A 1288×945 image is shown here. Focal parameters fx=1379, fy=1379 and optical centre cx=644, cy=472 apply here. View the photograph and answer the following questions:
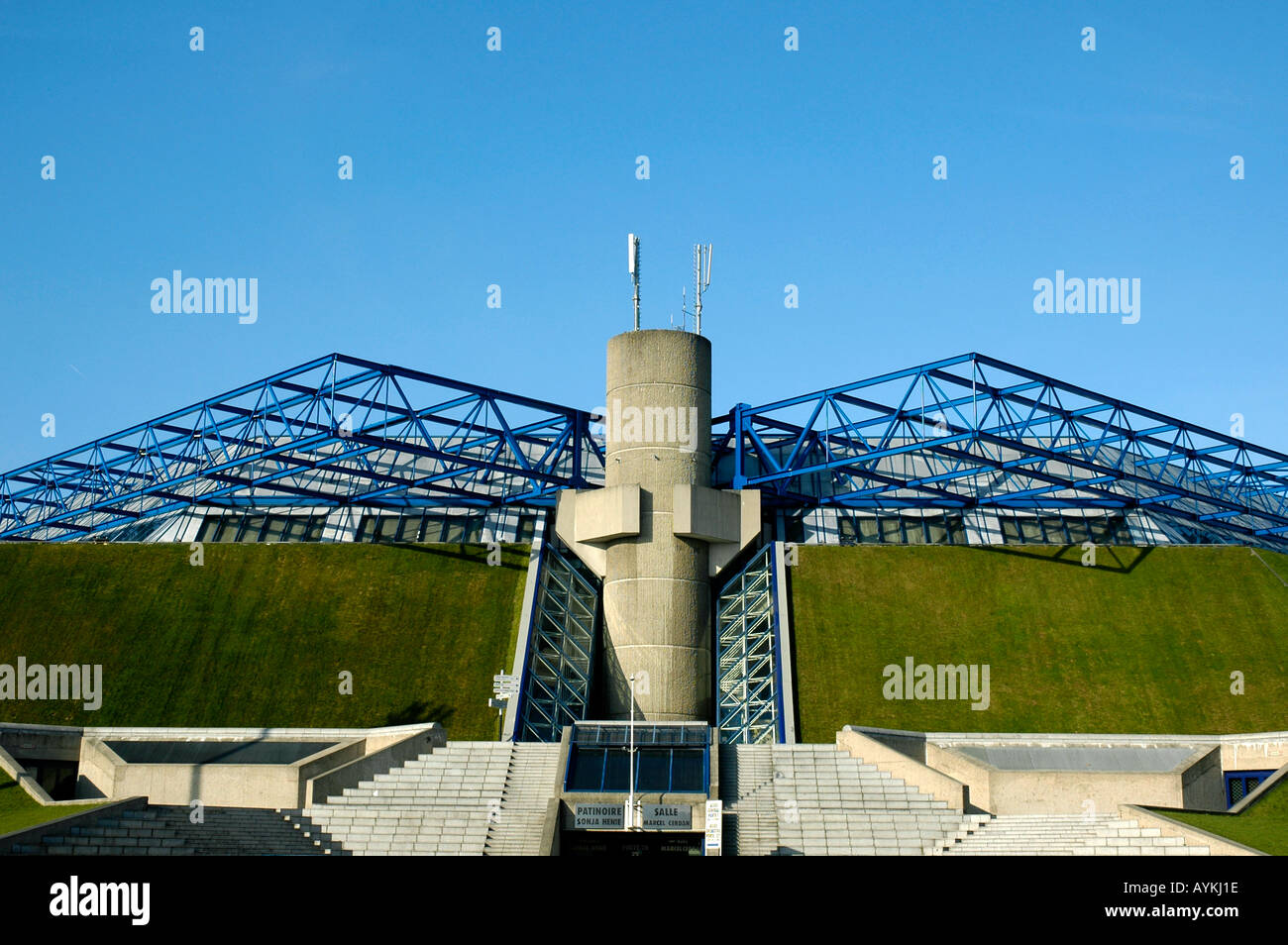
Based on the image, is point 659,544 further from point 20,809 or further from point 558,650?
point 20,809

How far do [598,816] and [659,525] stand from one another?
18.9 metres

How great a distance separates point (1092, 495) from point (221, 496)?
142ft

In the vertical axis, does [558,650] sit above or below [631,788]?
above

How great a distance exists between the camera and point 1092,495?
70938 mm

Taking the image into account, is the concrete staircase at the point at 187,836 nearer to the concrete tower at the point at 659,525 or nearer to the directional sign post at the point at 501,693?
the directional sign post at the point at 501,693

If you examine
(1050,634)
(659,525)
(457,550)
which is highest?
(659,525)

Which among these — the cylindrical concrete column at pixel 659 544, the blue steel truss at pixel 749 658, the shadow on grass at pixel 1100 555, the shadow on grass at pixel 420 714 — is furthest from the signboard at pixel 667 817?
the shadow on grass at pixel 1100 555

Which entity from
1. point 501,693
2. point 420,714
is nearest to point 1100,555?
point 501,693

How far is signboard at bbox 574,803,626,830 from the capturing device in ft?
137

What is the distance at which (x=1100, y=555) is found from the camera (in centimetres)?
6400

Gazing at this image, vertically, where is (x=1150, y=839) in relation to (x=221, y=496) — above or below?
below

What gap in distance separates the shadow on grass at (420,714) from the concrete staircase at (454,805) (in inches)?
165
